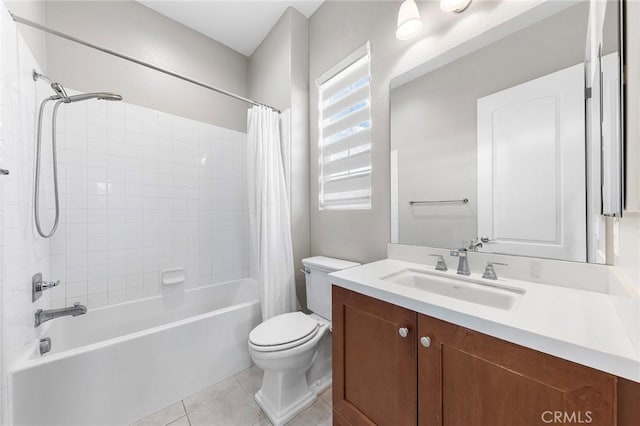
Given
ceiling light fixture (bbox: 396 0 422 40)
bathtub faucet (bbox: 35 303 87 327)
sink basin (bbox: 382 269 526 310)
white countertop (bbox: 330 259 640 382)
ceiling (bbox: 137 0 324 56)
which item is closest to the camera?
white countertop (bbox: 330 259 640 382)

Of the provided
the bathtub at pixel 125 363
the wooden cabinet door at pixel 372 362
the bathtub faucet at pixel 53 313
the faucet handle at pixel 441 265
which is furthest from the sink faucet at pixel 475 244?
the bathtub faucet at pixel 53 313

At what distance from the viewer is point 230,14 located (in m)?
2.07

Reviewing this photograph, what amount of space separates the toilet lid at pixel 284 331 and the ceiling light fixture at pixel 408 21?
1769 millimetres

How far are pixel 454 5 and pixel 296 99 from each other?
124 centimetres

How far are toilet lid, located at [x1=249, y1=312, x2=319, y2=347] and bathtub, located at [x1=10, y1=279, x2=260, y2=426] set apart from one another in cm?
39

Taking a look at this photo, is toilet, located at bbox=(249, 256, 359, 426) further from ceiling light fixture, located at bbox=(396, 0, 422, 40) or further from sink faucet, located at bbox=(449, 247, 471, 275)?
ceiling light fixture, located at bbox=(396, 0, 422, 40)

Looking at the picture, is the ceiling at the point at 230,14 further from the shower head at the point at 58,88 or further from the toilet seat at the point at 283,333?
the toilet seat at the point at 283,333

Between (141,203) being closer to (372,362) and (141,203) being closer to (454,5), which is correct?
(372,362)

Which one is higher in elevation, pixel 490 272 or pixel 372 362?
pixel 490 272

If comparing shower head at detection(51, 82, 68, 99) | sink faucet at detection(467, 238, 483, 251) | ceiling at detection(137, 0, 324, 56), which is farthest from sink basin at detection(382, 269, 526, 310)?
ceiling at detection(137, 0, 324, 56)

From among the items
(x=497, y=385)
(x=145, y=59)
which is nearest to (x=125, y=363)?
(x=497, y=385)

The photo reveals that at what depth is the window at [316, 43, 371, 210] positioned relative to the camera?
1677 mm

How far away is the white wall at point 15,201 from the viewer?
105cm

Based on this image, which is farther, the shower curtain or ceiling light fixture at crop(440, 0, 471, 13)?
the shower curtain
